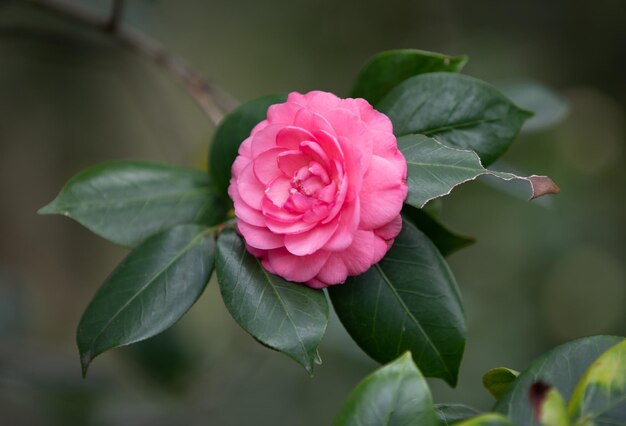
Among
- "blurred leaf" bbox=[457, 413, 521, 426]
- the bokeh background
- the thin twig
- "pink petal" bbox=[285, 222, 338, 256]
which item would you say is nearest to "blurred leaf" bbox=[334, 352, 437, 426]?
"blurred leaf" bbox=[457, 413, 521, 426]

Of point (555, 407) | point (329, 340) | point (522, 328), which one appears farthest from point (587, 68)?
point (555, 407)

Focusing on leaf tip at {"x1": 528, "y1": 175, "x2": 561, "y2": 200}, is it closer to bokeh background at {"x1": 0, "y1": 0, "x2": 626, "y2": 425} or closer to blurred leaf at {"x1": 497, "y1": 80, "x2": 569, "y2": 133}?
blurred leaf at {"x1": 497, "y1": 80, "x2": 569, "y2": 133}

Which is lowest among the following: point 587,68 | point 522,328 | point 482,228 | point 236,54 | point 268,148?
point 522,328

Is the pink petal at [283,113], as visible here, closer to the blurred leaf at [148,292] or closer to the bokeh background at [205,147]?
the blurred leaf at [148,292]

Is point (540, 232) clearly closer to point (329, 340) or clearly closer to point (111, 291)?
point (329, 340)

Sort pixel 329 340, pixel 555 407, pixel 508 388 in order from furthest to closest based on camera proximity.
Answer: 1. pixel 329 340
2. pixel 508 388
3. pixel 555 407

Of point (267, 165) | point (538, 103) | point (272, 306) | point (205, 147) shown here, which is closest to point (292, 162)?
point (267, 165)

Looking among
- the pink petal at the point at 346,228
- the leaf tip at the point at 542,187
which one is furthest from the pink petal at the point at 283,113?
the leaf tip at the point at 542,187

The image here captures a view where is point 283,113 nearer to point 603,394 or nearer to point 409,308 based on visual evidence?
point 409,308
